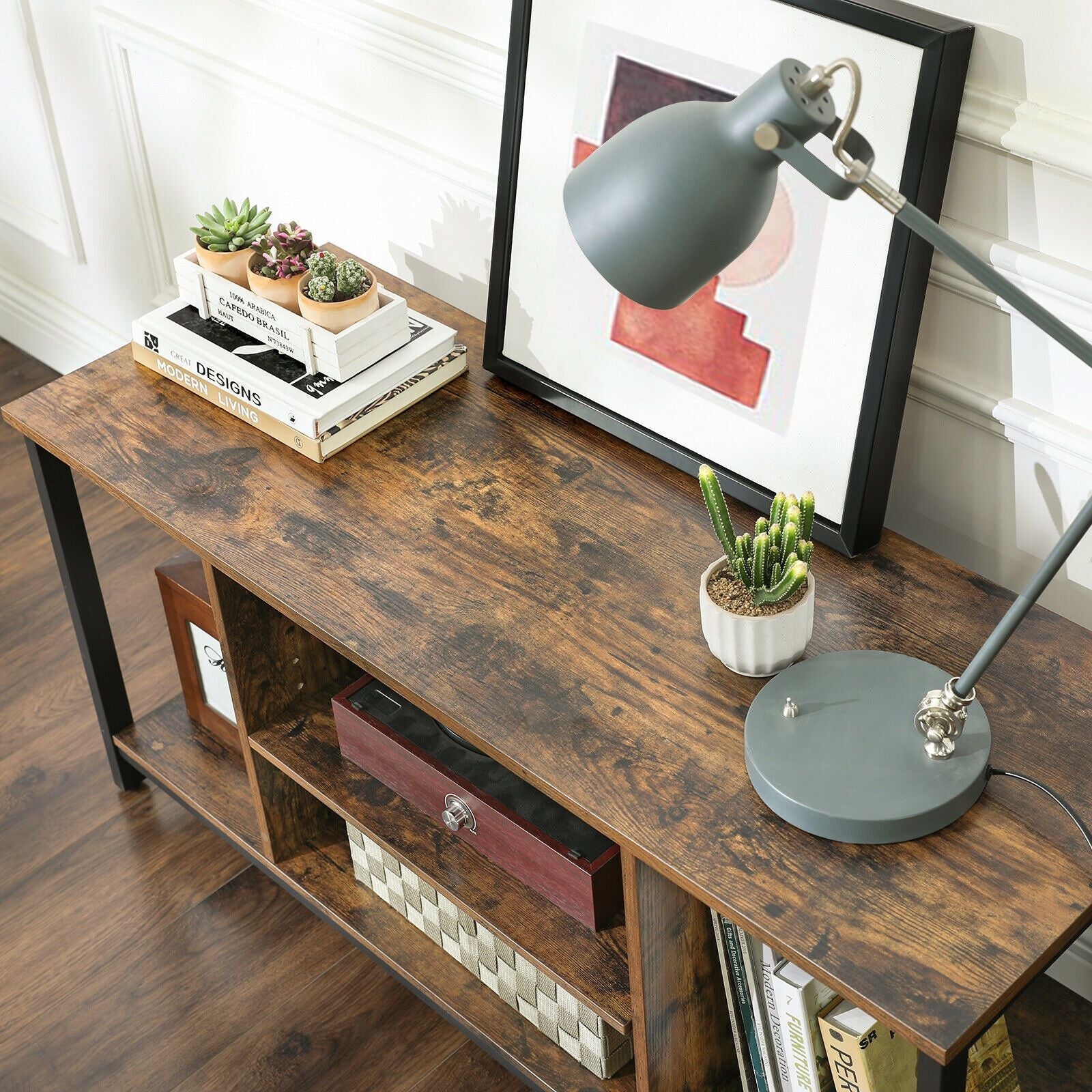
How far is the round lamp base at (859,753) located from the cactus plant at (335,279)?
0.66 m

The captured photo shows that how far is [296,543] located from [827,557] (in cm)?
54

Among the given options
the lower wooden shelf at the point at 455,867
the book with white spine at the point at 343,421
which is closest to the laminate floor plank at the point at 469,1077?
the lower wooden shelf at the point at 455,867

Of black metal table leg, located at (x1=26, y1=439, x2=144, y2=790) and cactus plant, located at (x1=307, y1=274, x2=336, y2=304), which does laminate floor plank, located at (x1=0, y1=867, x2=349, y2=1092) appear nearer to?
black metal table leg, located at (x1=26, y1=439, x2=144, y2=790)

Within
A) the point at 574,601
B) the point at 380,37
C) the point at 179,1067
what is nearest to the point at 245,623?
the point at 574,601

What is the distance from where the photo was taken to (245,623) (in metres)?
1.51

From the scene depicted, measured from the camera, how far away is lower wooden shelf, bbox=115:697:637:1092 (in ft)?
4.96

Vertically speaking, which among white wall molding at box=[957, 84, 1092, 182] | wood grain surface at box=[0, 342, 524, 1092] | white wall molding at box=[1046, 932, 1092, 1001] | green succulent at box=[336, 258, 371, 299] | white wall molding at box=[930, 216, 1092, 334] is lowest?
wood grain surface at box=[0, 342, 524, 1092]

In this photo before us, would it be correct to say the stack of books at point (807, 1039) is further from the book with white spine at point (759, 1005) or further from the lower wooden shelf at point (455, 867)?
the lower wooden shelf at point (455, 867)

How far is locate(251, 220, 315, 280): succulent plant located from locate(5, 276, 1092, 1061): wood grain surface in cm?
18

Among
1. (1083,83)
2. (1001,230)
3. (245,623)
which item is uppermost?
(1083,83)

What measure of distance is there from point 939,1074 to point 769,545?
17.0 inches

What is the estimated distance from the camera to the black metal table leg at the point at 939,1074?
0.98m

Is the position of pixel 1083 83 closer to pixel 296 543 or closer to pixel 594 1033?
pixel 296 543

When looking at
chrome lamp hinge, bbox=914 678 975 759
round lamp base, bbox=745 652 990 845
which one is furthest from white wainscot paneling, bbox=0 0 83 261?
chrome lamp hinge, bbox=914 678 975 759
